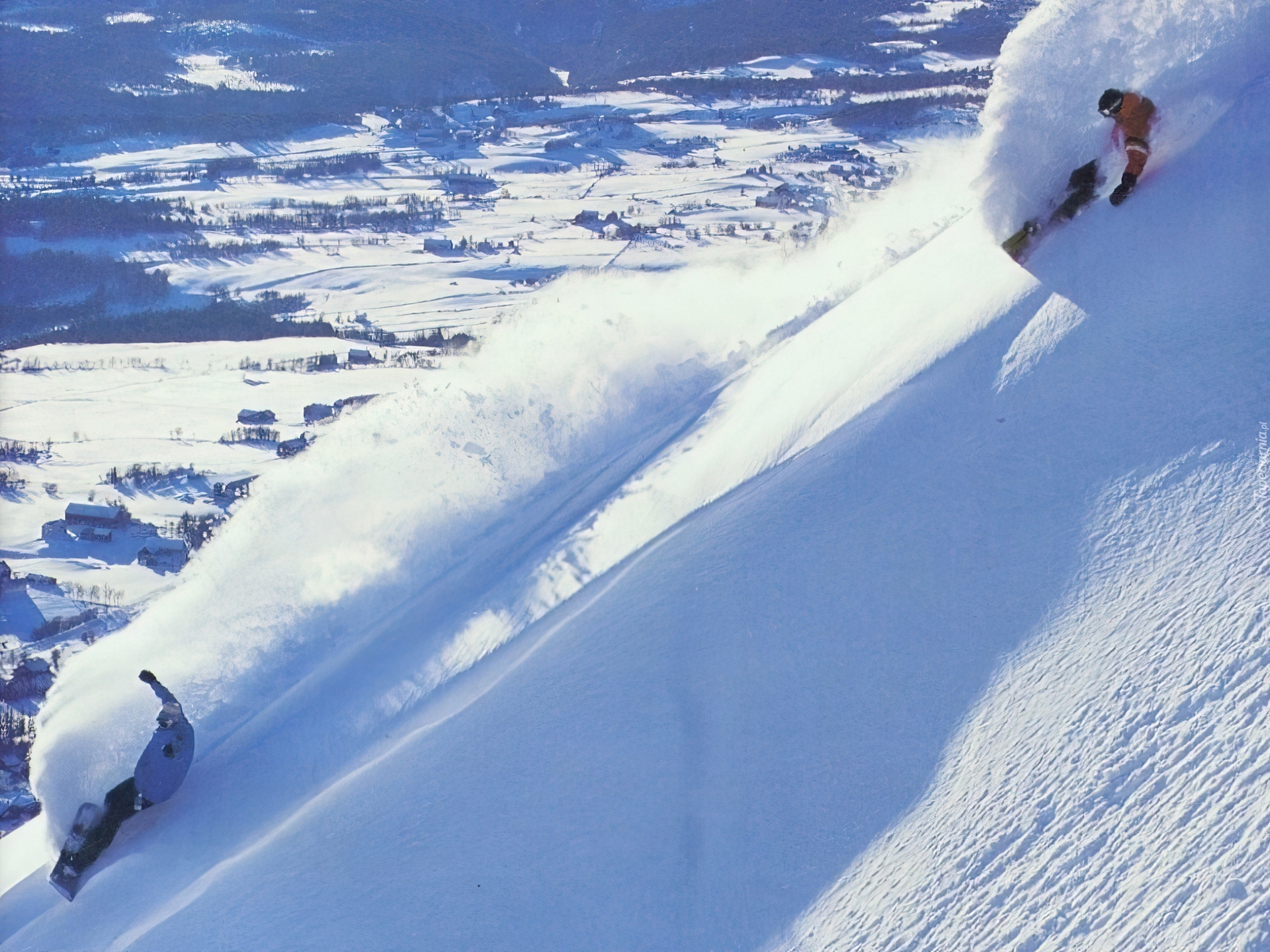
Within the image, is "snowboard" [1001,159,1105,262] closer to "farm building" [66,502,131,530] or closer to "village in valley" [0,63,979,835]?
"village in valley" [0,63,979,835]

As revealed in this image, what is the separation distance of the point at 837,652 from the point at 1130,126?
4277 millimetres

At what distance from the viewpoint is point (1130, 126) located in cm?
782

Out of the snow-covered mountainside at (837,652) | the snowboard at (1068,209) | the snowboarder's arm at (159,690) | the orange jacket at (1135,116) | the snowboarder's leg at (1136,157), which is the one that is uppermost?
the orange jacket at (1135,116)

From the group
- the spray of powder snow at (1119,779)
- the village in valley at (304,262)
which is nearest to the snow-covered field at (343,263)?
the village in valley at (304,262)

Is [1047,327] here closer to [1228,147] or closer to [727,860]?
[1228,147]

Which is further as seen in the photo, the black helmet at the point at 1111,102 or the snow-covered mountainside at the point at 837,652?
the black helmet at the point at 1111,102

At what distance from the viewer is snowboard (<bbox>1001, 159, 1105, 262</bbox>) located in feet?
26.0

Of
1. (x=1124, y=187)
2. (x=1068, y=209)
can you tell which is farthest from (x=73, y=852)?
(x=1124, y=187)

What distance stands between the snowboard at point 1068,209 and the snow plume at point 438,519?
0.87 meters

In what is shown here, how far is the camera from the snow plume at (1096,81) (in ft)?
26.0

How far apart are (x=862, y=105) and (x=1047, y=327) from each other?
284 ft

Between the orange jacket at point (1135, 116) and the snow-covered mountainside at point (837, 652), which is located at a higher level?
the orange jacket at point (1135, 116)

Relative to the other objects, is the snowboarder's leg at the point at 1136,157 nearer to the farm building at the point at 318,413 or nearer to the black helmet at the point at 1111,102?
the black helmet at the point at 1111,102

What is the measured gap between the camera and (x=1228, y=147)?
7.70 metres
